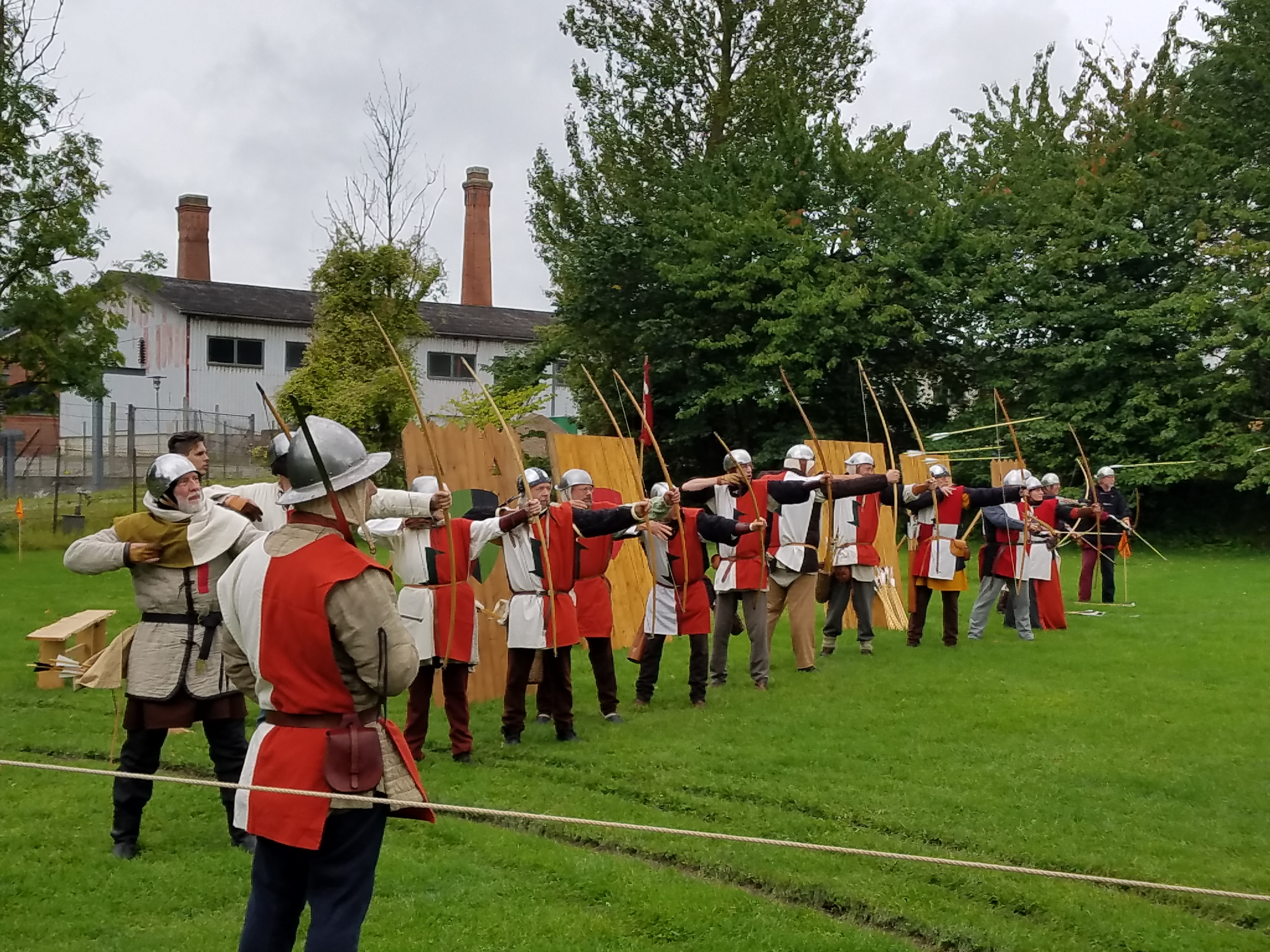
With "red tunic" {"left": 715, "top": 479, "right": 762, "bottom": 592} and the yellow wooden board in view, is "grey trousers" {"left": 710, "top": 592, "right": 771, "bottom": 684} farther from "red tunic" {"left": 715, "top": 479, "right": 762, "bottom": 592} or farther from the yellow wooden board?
the yellow wooden board

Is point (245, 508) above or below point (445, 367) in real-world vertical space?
below

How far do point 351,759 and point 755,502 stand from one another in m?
6.40

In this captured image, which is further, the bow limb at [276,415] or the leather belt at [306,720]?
the bow limb at [276,415]

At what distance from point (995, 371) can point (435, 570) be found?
61.4 ft

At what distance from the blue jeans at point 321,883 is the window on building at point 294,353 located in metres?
29.0

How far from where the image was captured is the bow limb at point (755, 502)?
8.84 meters

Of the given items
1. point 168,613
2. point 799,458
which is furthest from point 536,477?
point 799,458

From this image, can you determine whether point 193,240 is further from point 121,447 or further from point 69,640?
point 69,640

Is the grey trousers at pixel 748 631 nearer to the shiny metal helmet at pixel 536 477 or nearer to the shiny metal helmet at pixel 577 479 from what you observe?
the shiny metal helmet at pixel 577 479

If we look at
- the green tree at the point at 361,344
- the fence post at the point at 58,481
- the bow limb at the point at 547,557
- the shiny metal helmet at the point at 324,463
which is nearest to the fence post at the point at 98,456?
the fence post at the point at 58,481

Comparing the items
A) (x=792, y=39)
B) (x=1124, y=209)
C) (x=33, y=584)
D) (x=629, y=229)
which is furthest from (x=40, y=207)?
(x=1124, y=209)

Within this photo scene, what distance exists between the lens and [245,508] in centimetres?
571

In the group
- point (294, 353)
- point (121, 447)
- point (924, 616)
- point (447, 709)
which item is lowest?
point (447, 709)

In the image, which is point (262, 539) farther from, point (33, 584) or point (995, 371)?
point (995, 371)
